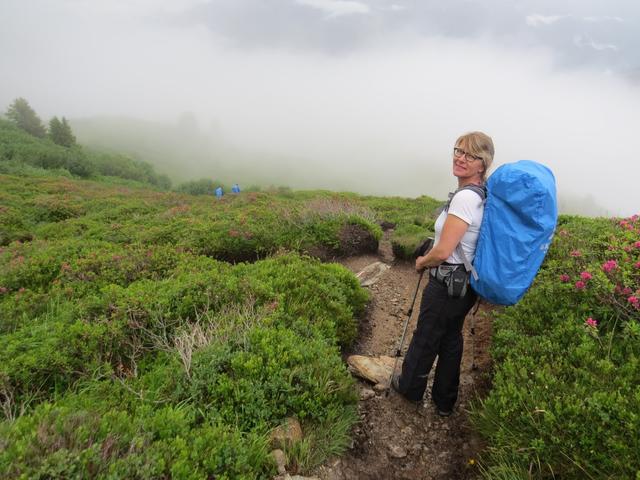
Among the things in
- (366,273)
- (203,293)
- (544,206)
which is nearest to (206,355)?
(203,293)

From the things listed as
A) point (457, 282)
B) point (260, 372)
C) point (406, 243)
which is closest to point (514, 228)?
point (457, 282)

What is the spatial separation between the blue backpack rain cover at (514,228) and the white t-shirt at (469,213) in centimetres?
8

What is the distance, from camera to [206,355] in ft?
12.4

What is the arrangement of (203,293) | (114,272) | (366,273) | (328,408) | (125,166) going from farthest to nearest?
(125,166), (366,273), (114,272), (203,293), (328,408)

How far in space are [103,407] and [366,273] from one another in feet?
20.9

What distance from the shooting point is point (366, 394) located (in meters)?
4.49

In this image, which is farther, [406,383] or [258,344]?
[406,383]

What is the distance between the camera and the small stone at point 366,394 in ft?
14.6

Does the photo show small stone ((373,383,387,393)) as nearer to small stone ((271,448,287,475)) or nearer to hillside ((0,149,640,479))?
hillside ((0,149,640,479))

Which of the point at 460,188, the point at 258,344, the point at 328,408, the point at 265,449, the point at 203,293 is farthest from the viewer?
the point at 203,293

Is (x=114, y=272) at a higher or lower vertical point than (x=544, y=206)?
Result: lower

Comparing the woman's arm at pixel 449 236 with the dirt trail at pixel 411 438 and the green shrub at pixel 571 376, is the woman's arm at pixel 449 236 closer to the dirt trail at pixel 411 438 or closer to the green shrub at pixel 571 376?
the green shrub at pixel 571 376

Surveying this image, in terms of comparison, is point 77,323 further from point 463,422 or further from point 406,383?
point 463,422

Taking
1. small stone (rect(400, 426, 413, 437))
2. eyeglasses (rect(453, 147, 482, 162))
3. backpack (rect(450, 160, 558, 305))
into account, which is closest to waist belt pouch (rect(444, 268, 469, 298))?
backpack (rect(450, 160, 558, 305))
